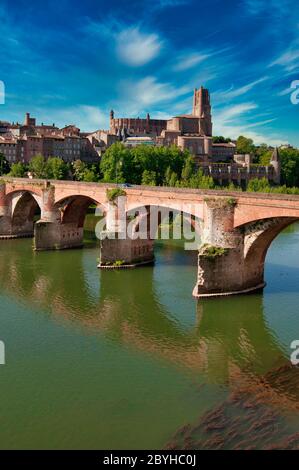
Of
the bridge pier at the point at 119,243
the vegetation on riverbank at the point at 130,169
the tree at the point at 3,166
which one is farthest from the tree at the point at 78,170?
the bridge pier at the point at 119,243

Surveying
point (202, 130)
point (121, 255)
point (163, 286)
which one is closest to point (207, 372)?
point (163, 286)

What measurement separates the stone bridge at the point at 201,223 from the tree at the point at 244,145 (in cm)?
8093

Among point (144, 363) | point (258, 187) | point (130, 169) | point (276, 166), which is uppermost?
point (276, 166)

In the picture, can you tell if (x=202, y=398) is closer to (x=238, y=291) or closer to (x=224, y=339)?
(x=224, y=339)

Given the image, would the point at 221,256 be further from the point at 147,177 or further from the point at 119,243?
the point at 147,177

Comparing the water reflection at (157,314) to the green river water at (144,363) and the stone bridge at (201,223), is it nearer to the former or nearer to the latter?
the green river water at (144,363)

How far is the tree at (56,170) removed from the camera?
220 ft

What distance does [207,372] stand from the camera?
16000 mm

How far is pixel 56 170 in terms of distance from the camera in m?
67.2

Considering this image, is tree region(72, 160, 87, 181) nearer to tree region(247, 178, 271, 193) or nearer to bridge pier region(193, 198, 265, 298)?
tree region(247, 178, 271, 193)

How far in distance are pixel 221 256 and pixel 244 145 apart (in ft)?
318

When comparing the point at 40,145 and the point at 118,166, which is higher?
the point at 40,145

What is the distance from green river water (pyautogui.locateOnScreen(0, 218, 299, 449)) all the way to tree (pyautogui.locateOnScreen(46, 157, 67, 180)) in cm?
4011

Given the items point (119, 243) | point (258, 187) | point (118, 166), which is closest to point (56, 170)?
point (118, 166)
